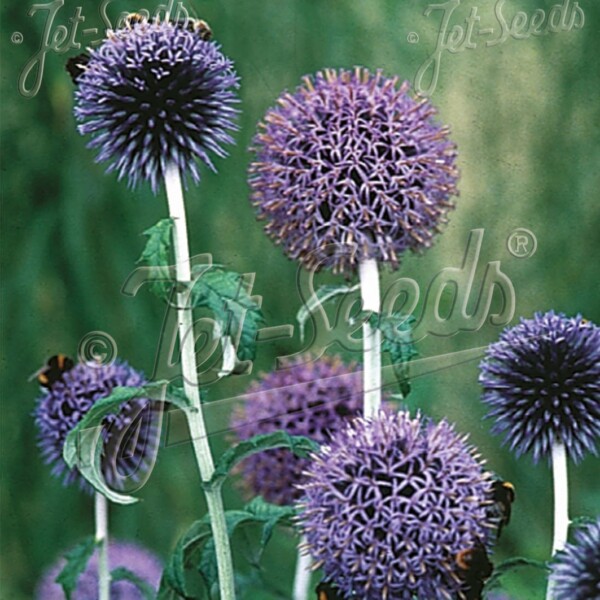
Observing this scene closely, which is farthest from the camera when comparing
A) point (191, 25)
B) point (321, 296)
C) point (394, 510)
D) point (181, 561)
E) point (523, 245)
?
point (523, 245)

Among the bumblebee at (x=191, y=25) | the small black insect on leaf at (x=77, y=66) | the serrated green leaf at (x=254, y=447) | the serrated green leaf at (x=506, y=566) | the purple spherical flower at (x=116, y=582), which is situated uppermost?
the bumblebee at (x=191, y=25)

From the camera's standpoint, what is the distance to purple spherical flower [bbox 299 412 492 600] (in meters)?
1.18

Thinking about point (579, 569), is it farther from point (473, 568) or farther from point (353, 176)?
point (353, 176)

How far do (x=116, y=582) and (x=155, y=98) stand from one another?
0.64 m

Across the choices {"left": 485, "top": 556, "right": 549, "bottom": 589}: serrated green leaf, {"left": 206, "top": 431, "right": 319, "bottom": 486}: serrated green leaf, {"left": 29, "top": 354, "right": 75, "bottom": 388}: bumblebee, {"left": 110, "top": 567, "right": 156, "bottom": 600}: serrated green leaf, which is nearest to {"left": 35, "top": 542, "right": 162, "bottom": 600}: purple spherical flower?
{"left": 110, "top": 567, "right": 156, "bottom": 600}: serrated green leaf

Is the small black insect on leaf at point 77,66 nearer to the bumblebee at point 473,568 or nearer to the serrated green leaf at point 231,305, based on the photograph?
the serrated green leaf at point 231,305

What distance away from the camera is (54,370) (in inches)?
61.3

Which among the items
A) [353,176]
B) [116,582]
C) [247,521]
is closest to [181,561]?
[247,521]

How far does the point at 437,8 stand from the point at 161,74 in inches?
17.9

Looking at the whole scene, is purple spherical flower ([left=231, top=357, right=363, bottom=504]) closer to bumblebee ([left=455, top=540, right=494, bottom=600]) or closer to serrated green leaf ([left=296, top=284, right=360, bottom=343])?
serrated green leaf ([left=296, top=284, right=360, bottom=343])

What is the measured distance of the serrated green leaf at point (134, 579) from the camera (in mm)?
1538

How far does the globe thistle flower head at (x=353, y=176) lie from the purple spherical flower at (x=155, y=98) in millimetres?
91

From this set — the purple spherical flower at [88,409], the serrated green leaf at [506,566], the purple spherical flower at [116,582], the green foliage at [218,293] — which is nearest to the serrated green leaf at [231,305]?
the green foliage at [218,293]

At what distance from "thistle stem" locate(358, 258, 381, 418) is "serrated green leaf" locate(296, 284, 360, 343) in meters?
0.04
